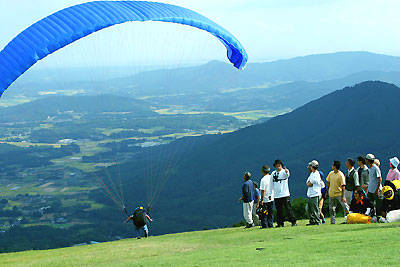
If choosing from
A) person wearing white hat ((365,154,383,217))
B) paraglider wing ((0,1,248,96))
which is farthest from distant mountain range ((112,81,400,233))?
person wearing white hat ((365,154,383,217))

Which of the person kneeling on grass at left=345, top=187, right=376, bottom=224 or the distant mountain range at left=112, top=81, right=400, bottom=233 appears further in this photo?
the distant mountain range at left=112, top=81, right=400, bottom=233

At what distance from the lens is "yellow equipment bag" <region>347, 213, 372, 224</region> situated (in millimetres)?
Answer: 13573

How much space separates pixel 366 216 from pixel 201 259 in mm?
5299

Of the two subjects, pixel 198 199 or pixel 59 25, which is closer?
pixel 59 25

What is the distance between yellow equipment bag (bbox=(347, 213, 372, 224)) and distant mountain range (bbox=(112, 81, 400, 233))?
113 meters

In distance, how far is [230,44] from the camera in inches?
711

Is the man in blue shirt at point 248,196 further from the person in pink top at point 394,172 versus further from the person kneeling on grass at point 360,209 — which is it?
the person in pink top at point 394,172

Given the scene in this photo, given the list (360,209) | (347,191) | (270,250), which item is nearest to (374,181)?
(360,209)

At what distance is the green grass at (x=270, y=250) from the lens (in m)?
9.32

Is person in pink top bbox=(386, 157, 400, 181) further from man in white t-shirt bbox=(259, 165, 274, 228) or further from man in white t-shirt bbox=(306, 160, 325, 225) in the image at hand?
man in white t-shirt bbox=(259, 165, 274, 228)

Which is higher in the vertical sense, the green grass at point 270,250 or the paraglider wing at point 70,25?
the paraglider wing at point 70,25

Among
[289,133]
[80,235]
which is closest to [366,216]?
[80,235]

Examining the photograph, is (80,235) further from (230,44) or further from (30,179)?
(230,44)

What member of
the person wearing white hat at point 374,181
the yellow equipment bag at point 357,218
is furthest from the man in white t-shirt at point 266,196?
the person wearing white hat at point 374,181
